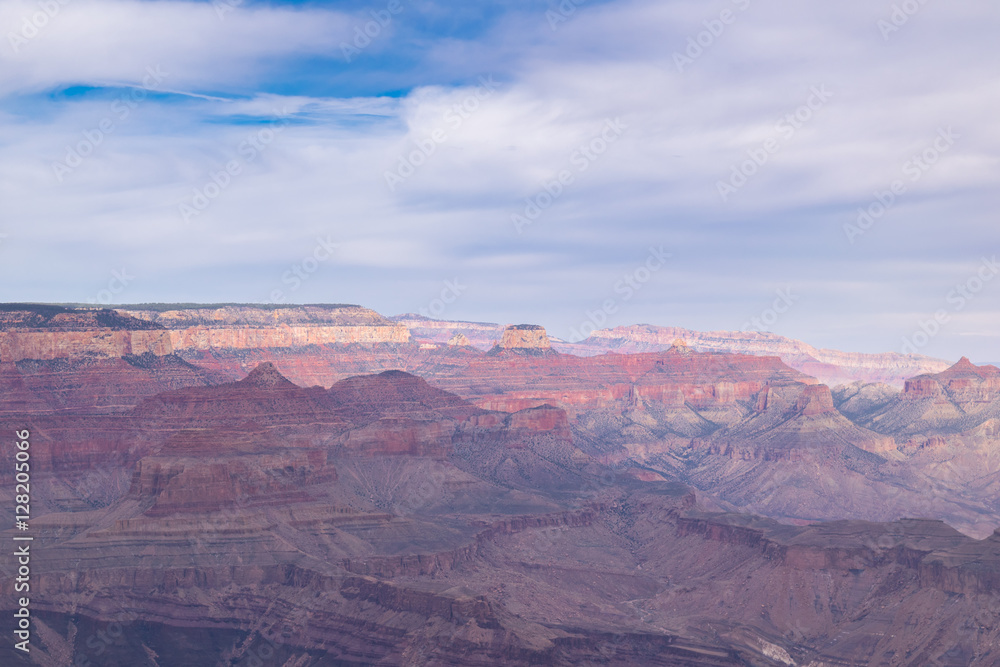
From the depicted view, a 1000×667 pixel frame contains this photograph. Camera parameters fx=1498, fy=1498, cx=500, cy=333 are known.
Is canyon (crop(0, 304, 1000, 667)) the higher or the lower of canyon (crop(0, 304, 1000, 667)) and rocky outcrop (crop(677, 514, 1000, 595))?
the lower

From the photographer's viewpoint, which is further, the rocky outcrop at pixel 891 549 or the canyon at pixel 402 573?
the rocky outcrop at pixel 891 549

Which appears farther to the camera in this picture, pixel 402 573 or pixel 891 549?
pixel 402 573

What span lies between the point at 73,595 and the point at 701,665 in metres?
Result: 55.0

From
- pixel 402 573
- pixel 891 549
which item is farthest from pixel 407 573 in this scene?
pixel 891 549

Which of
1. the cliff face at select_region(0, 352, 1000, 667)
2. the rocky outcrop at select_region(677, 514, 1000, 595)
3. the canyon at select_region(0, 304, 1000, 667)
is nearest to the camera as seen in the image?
the canyon at select_region(0, 304, 1000, 667)

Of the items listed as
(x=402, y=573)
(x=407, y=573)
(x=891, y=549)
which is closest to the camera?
(x=891, y=549)

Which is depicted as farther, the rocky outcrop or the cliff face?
the rocky outcrop

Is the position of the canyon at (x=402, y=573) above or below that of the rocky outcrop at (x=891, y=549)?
below

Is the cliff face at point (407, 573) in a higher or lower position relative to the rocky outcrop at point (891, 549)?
lower

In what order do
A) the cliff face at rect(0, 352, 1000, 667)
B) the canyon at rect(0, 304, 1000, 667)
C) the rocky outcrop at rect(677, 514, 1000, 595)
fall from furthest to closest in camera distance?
1. the rocky outcrop at rect(677, 514, 1000, 595)
2. the cliff face at rect(0, 352, 1000, 667)
3. the canyon at rect(0, 304, 1000, 667)

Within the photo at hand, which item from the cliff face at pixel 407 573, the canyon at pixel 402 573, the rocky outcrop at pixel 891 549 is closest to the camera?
the canyon at pixel 402 573

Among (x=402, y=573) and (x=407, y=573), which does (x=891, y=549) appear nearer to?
(x=407, y=573)

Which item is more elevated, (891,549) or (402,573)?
(891,549)

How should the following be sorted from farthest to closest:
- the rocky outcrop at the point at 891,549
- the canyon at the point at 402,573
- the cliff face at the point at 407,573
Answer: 1. the rocky outcrop at the point at 891,549
2. the cliff face at the point at 407,573
3. the canyon at the point at 402,573
